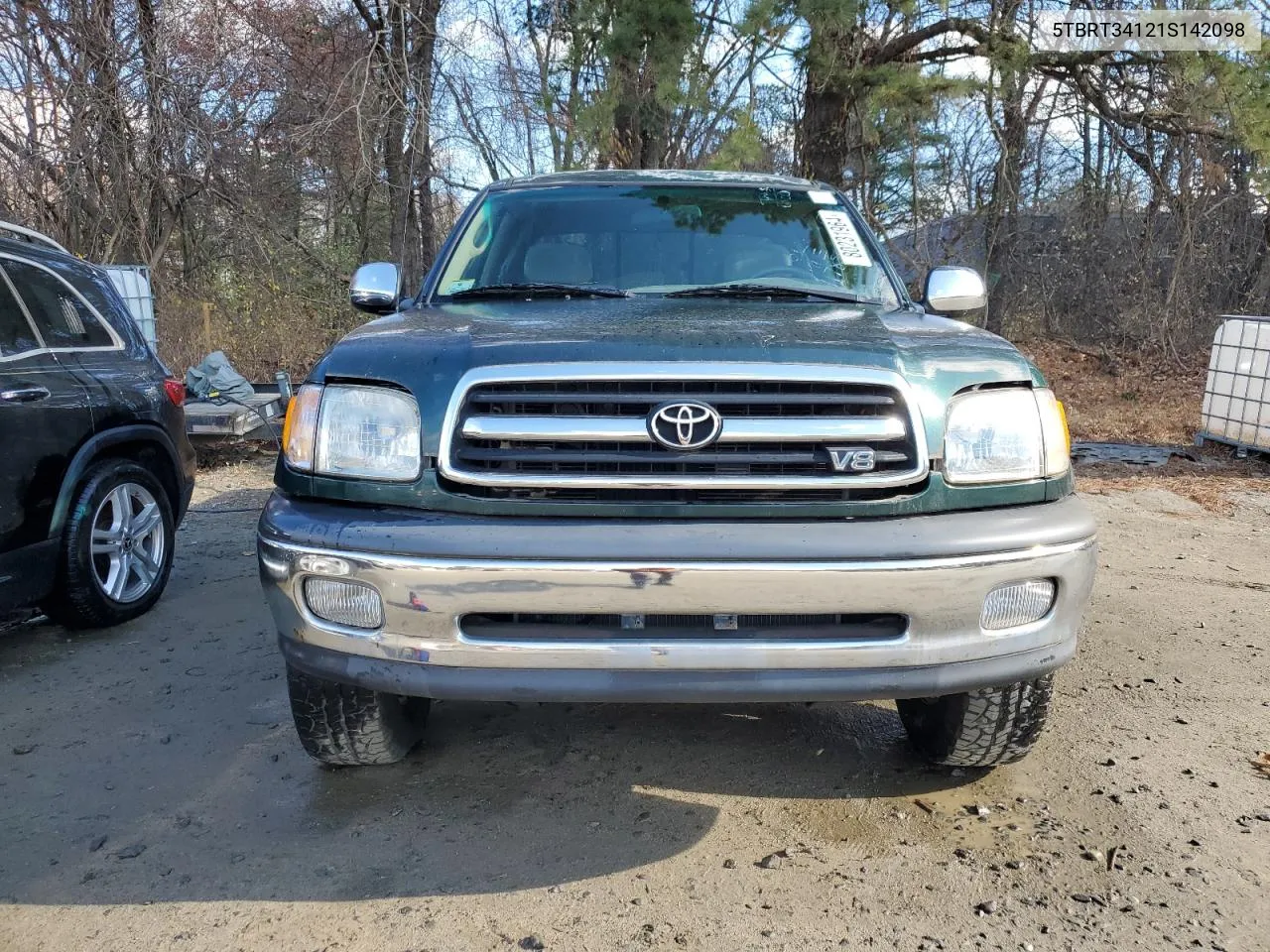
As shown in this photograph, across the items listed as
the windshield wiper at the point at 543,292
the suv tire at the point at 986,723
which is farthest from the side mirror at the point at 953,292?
the suv tire at the point at 986,723

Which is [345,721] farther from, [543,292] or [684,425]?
[543,292]

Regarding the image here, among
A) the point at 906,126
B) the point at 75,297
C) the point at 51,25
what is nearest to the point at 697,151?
the point at 906,126

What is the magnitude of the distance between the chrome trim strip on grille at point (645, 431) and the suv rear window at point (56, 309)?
110 inches

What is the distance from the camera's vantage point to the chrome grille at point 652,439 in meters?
2.30

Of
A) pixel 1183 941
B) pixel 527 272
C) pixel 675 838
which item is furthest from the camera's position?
pixel 527 272

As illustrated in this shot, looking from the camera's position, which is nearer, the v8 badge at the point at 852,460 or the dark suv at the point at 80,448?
the v8 badge at the point at 852,460

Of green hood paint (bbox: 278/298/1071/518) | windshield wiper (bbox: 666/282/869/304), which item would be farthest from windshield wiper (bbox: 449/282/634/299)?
green hood paint (bbox: 278/298/1071/518)

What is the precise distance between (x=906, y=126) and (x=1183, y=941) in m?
10.1

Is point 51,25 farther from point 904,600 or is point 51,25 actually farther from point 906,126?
point 904,600

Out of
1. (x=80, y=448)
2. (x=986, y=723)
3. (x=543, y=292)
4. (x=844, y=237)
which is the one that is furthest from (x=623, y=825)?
(x=80, y=448)

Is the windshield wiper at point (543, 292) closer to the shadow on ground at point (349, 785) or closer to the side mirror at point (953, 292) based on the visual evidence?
the side mirror at point (953, 292)

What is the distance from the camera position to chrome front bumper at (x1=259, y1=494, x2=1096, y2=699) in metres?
2.19

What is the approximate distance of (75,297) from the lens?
436 centimetres

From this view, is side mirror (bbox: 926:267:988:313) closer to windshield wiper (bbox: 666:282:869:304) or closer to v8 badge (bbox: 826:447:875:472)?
windshield wiper (bbox: 666:282:869:304)
